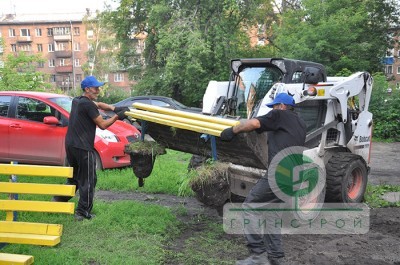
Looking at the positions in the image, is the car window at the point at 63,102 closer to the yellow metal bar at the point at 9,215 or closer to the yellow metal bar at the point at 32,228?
→ the yellow metal bar at the point at 9,215

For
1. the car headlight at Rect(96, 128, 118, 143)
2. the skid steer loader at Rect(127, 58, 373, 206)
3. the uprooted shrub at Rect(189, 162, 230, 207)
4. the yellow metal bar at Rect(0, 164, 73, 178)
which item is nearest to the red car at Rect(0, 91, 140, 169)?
the car headlight at Rect(96, 128, 118, 143)

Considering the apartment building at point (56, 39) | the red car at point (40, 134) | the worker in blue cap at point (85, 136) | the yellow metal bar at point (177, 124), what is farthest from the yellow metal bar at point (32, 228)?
the apartment building at point (56, 39)

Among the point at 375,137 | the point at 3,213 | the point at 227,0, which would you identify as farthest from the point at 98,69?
the point at 3,213

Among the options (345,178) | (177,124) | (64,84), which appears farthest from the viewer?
(64,84)

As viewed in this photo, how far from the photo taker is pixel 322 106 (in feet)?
21.7

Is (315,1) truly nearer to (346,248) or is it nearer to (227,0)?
(227,0)

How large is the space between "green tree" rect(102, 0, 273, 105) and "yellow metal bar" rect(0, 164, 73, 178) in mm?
18473

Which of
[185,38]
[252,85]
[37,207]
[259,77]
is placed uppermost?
[185,38]

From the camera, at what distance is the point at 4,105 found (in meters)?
8.90

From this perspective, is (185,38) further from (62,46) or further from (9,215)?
(62,46)

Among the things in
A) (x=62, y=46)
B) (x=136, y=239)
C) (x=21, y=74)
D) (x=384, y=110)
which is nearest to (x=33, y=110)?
(x=136, y=239)

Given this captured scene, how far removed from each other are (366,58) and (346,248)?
59.4 ft

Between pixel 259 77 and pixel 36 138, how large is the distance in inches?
181

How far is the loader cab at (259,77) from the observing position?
249 inches
